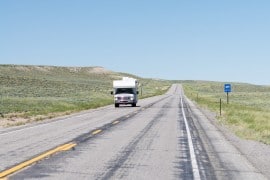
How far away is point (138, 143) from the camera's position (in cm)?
1678

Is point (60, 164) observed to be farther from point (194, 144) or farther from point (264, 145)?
point (264, 145)

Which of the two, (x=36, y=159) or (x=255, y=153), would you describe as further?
(x=255, y=153)

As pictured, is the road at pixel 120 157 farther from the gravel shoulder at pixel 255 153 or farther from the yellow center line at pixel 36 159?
the gravel shoulder at pixel 255 153

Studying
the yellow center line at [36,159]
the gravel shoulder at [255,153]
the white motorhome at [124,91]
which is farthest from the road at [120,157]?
the white motorhome at [124,91]

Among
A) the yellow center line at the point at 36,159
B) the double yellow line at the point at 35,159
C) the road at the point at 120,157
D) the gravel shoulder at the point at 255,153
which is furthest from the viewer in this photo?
the gravel shoulder at the point at 255,153

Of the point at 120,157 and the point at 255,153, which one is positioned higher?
the point at 120,157

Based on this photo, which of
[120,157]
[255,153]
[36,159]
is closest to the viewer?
[36,159]

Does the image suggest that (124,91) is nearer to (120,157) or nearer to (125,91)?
(125,91)

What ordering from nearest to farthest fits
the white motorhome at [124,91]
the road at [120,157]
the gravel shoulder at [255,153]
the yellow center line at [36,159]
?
the yellow center line at [36,159], the road at [120,157], the gravel shoulder at [255,153], the white motorhome at [124,91]

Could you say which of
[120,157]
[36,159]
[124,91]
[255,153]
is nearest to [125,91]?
[124,91]

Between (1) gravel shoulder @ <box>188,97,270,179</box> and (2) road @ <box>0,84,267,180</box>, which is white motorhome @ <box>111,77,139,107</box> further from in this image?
(2) road @ <box>0,84,267,180</box>

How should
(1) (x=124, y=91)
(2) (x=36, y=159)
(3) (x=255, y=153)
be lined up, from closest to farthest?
(2) (x=36, y=159) < (3) (x=255, y=153) < (1) (x=124, y=91)

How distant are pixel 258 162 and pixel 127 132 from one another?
29.1 feet

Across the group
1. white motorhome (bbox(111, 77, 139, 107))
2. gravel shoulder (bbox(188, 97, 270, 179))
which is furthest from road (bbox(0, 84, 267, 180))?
white motorhome (bbox(111, 77, 139, 107))
